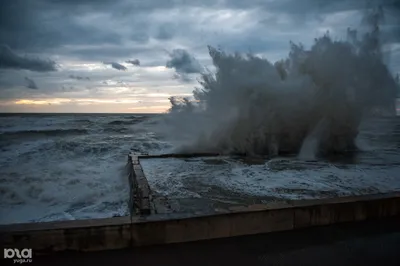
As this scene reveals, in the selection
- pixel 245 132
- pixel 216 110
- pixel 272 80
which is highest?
pixel 272 80

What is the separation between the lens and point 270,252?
9.85 ft

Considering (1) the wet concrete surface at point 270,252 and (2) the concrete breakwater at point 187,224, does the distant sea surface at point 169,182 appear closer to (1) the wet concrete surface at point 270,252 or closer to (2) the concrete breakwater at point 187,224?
(2) the concrete breakwater at point 187,224

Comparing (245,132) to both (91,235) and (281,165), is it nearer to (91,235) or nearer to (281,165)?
(281,165)

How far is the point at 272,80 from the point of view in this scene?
12.2m

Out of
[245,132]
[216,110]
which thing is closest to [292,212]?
[245,132]

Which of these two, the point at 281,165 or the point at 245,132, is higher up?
the point at 245,132

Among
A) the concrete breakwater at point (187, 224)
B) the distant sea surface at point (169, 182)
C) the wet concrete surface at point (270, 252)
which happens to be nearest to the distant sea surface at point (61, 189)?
the distant sea surface at point (169, 182)

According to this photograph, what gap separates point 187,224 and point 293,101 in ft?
33.9

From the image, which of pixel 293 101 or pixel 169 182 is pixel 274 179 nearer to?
pixel 169 182

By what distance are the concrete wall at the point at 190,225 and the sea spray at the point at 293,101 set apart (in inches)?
302

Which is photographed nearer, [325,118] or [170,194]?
[170,194]

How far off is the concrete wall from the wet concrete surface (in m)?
0.10

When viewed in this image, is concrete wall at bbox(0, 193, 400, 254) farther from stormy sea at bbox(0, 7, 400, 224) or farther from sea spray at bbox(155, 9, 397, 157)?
sea spray at bbox(155, 9, 397, 157)

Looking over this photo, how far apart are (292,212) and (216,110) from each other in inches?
371
